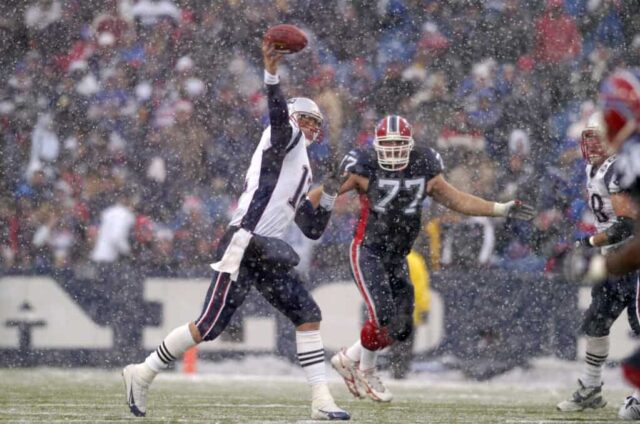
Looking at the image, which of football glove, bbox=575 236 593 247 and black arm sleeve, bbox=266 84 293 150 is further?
football glove, bbox=575 236 593 247

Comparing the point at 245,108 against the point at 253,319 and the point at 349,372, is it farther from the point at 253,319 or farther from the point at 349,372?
the point at 349,372

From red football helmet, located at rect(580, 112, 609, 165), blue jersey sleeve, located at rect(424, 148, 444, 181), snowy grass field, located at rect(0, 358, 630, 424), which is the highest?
red football helmet, located at rect(580, 112, 609, 165)

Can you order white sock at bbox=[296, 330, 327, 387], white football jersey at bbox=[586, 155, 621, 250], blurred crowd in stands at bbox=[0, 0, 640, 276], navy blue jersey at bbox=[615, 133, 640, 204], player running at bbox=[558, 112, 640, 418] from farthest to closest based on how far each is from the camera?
blurred crowd in stands at bbox=[0, 0, 640, 276], white football jersey at bbox=[586, 155, 621, 250], player running at bbox=[558, 112, 640, 418], white sock at bbox=[296, 330, 327, 387], navy blue jersey at bbox=[615, 133, 640, 204]

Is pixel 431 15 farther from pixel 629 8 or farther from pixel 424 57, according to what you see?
pixel 629 8

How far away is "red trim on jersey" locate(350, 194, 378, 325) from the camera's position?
8859 mm

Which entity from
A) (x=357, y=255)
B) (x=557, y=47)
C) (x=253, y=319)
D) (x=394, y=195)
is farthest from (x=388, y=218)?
(x=557, y=47)

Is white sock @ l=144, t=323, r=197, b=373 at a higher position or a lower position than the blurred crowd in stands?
lower

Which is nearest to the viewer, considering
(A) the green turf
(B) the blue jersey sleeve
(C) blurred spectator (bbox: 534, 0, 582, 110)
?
(A) the green turf

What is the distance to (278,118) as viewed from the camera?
22.9ft

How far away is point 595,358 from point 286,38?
297 cm

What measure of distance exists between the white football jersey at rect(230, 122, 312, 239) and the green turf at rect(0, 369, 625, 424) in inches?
39.5

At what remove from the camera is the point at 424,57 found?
13422mm

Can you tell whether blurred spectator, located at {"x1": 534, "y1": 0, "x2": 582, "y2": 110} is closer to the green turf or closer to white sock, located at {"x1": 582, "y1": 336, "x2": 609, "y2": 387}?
the green turf

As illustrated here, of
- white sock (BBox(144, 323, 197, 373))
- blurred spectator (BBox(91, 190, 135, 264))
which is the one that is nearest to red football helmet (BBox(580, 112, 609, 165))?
white sock (BBox(144, 323, 197, 373))
